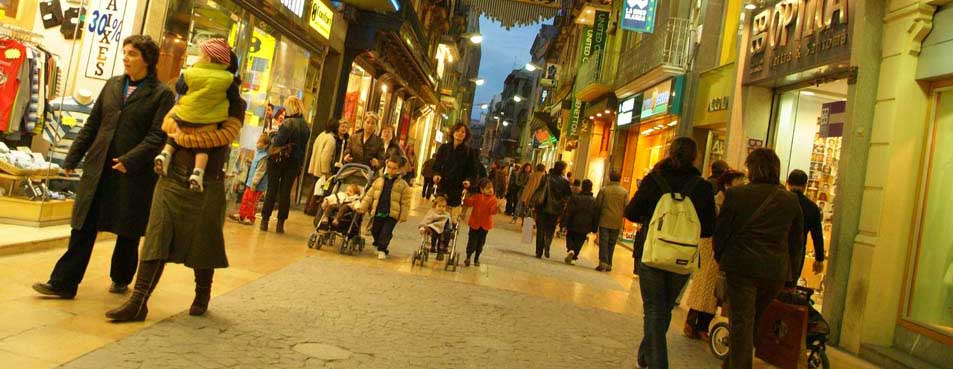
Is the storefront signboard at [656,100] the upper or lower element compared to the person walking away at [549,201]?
upper

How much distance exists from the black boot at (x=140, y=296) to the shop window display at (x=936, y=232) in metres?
7.01

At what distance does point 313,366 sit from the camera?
181 inches

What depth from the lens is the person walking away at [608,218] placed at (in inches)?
528

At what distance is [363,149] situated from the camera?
1238 centimetres

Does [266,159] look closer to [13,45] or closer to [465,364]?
[13,45]

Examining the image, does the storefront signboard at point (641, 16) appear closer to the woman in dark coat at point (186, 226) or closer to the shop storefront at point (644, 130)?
the shop storefront at point (644, 130)

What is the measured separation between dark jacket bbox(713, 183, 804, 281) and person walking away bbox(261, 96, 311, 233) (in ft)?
22.5

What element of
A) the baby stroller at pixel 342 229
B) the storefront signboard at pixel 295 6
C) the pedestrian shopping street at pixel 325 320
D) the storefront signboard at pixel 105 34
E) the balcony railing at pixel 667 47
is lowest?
the pedestrian shopping street at pixel 325 320

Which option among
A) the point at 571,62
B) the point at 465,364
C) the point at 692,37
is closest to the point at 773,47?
the point at 692,37

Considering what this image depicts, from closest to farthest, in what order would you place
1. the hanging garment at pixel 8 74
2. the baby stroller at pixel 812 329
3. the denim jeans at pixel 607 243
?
1. the baby stroller at pixel 812 329
2. the hanging garment at pixel 8 74
3. the denim jeans at pixel 607 243

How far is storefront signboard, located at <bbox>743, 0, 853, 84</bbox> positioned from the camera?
10148 mm

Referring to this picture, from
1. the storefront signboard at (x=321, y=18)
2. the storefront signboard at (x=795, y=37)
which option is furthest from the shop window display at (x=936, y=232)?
the storefront signboard at (x=321, y=18)

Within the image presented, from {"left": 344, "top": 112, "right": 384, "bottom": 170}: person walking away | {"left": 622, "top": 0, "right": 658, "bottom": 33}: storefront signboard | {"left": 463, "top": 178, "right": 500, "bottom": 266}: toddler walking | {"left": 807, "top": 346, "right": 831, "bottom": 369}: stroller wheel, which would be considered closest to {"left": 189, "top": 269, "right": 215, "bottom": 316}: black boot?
{"left": 807, "top": 346, "right": 831, "bottom": 369}: stroller wheel

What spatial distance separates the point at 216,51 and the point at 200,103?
0.35 meters
